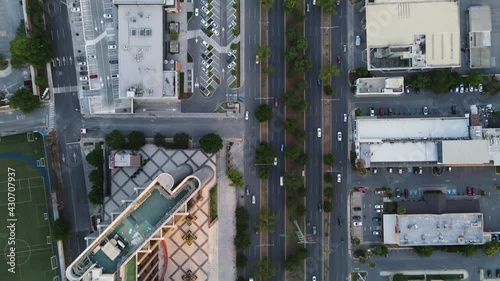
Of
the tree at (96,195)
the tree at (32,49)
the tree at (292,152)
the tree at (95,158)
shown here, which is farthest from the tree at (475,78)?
the tree at (32,49)

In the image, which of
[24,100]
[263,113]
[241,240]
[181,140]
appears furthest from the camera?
[181,140]

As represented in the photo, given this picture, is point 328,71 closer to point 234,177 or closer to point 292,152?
point 292,152

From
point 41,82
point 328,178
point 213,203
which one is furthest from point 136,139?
point 328,178

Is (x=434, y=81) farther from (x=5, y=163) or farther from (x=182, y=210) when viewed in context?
(x=5, y=163)

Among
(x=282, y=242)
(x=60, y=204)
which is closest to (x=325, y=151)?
(x=282, y=242)

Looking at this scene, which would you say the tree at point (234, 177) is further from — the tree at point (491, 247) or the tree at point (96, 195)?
the tree at point (491, 247)

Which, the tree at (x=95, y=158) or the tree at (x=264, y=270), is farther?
the tree at (x=95, y=158)
